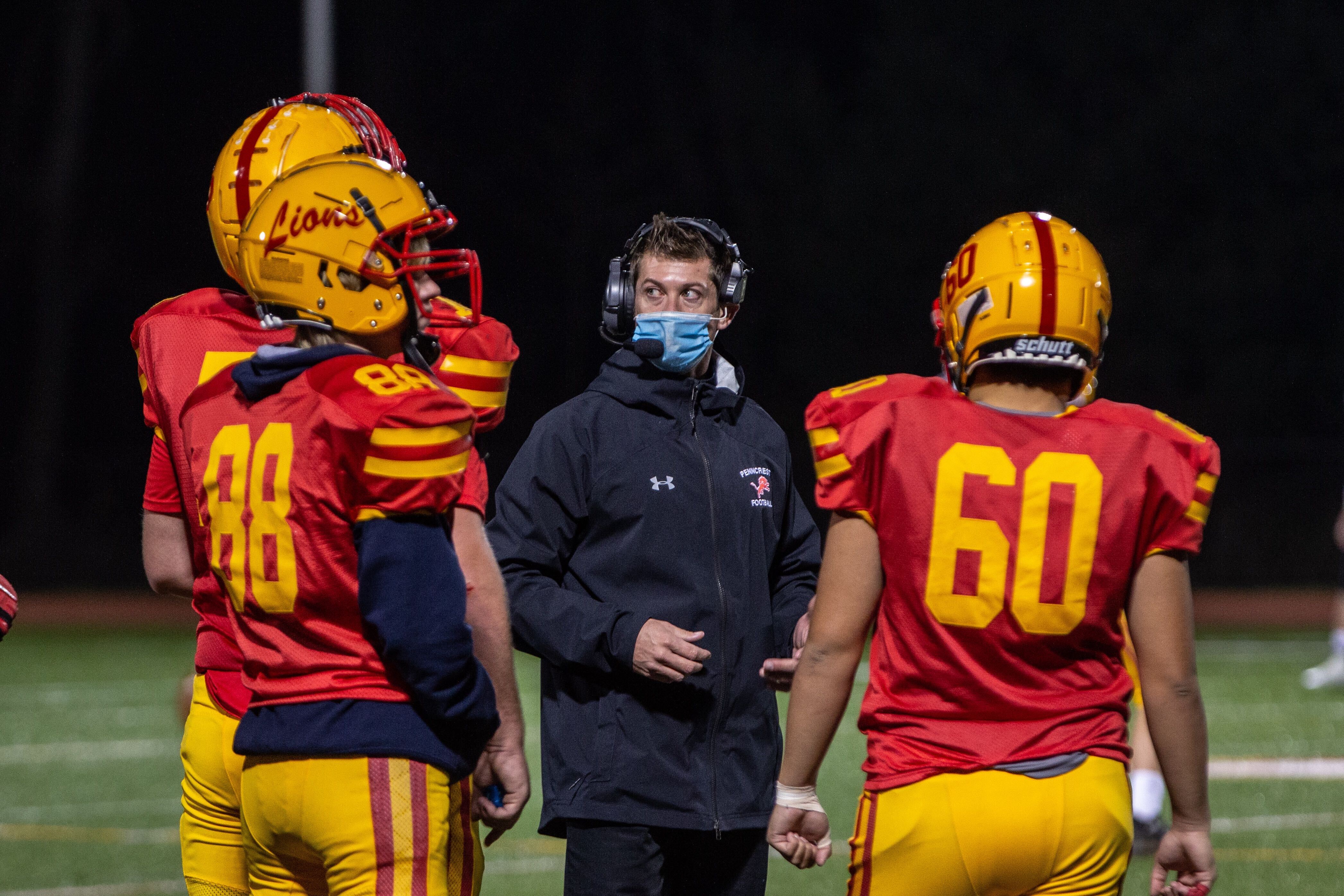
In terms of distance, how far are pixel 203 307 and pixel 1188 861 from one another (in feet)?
6.77

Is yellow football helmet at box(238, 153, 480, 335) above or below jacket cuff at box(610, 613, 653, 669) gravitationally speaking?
above

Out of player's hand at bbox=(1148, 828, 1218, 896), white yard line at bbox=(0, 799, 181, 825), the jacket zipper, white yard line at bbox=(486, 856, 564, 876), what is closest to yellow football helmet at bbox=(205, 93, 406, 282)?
the jacket zipper

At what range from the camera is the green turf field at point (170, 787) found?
21.4ft

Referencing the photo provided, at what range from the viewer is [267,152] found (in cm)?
340

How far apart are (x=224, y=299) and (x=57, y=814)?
524 cm

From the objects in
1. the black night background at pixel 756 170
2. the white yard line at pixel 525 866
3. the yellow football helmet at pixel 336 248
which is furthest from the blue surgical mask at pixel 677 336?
the black night background at pixel 756 170

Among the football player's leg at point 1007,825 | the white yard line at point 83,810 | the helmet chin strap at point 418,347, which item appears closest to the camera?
the football player's leg at point 1007,825

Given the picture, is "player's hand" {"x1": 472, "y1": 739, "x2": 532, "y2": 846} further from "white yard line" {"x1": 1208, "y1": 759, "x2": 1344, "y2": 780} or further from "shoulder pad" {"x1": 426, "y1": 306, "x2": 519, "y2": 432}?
"white yard line" {"x1": 1208, "y1": 759, "x2": 1344, "y2": 780}

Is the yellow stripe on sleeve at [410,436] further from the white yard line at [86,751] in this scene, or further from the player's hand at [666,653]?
the white yard line at [86,751]

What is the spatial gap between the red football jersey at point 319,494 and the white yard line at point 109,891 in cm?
384

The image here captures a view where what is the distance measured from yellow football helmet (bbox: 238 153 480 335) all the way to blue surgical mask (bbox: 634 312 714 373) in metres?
1.00

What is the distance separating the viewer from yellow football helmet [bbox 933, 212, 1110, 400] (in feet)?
9.46

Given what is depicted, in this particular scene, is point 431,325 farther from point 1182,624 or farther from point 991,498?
point 1182,624

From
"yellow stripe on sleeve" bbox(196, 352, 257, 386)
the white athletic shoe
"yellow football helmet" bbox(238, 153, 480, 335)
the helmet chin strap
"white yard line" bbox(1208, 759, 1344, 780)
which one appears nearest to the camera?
"yellow football helmet" bbox(238, 153, 480, 335)
